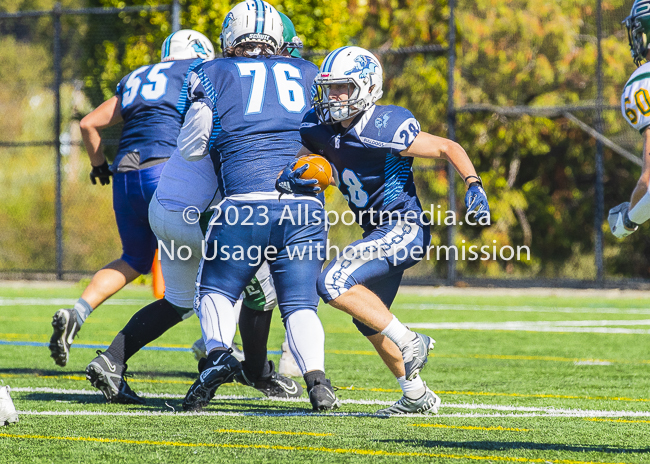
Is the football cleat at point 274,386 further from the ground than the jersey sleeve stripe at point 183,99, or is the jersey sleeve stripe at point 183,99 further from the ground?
the jersey sleeve stripe at point 183,99

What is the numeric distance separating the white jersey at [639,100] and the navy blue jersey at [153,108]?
96.0 inches

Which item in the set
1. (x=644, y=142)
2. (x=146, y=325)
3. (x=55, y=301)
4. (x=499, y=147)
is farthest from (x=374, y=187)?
(x=499, y=147)

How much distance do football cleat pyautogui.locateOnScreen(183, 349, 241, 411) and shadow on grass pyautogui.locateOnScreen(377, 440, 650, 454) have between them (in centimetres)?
77

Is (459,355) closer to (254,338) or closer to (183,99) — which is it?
(254,338)

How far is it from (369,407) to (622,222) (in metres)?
1.50

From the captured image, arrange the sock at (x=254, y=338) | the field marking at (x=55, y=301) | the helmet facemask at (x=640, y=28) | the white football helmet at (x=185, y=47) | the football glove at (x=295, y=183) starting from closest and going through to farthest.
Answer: the helmet facemask at (x=640, y=28) → the football glove at (x=295, y=183) → the sock at (x=254, y=338) → the white football helmet at (x=185, y=47) → the field marking at (x=55, y=301)

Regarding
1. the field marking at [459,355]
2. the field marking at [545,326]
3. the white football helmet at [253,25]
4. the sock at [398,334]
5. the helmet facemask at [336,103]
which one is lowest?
the field marking at [545,326]

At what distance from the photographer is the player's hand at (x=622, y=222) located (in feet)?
10.5

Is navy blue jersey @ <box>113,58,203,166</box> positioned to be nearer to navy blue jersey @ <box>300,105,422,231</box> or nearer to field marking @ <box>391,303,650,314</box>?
navy blue jersey @ <box>300,105,422,231</box>

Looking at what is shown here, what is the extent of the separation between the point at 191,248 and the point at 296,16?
25.2 ft

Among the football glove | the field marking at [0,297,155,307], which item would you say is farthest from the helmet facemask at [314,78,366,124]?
the field marking at [0,297,155,307]

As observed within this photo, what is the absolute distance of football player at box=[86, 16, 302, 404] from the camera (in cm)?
427

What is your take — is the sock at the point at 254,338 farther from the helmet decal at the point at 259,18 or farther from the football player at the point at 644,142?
the football player at the point at 644,142

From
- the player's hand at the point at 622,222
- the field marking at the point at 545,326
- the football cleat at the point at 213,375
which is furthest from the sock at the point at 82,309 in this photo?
the field marking at the point at 545,326
